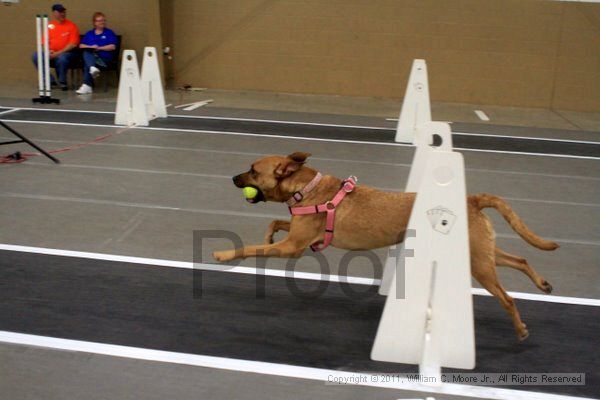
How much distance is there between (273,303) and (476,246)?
155cm

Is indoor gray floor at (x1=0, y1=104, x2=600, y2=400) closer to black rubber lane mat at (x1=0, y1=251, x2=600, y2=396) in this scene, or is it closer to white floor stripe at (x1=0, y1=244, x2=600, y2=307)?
white floor stripe at (x1=0, y1=244, x2=600, y2=307)

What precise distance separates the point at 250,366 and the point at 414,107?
7710 millimetres

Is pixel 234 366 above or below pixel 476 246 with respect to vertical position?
below

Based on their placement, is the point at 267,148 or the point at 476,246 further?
the point at 267,148

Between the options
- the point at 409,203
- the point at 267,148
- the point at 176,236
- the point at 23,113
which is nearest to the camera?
the point at 409,203

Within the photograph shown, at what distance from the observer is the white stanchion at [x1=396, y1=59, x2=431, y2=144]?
11.1 m

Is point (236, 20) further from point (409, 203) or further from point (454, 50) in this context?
point (409, 203)

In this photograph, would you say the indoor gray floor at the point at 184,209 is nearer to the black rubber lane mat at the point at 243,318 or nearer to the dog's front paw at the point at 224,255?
the black rubber lane mat at the point at 243,318

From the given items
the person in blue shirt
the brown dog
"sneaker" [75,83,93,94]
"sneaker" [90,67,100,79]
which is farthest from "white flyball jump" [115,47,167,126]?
the brown dog

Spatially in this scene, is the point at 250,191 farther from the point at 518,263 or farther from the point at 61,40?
the point at 61,40

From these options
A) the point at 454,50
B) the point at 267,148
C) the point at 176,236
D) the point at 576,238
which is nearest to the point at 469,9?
the point at 454,50

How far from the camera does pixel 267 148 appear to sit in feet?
34.0

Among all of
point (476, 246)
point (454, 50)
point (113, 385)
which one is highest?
point (454, 50)

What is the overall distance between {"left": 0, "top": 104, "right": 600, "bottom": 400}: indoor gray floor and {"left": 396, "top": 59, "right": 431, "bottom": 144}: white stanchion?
0.50 metres
